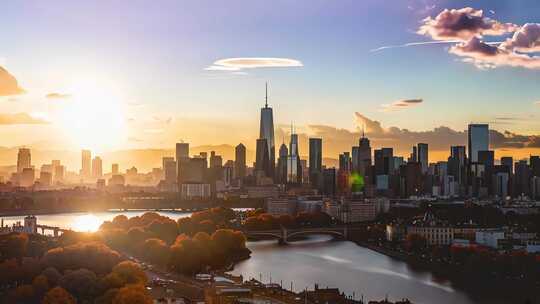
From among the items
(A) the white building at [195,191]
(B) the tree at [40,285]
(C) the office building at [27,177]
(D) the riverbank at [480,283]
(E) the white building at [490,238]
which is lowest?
(D) the riverbank at [480,283]

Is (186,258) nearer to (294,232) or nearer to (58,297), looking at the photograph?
(58,297)

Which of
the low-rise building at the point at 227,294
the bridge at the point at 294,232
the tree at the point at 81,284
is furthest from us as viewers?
the bridge at the point at 294,232

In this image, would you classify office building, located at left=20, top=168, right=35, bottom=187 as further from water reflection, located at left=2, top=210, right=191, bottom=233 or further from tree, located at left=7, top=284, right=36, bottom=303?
tree, located at left=7, top=284, right=36, bottom=303

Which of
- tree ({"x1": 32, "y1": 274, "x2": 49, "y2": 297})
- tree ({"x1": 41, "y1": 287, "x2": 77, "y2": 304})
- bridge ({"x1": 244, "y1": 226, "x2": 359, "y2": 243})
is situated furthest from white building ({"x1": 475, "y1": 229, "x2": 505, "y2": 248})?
tree ({"x1": 41, "y1": 287, "x2": 77, "y2": 304})

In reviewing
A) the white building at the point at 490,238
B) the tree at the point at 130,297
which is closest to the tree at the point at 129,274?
the tree at the point at 130,297

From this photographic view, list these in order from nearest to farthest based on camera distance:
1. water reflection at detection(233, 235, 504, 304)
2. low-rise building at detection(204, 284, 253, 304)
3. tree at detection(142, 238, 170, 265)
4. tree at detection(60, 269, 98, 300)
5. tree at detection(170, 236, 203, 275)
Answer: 1. low-rise building at detection(204, 284, 253, 304)
2. tree at detection(60, 269, 98, 300)
3. water reflection at detection(233, 235, 504, 304)
4. tree at detection(170, 236, 203, 275)
5. tree at detection(142, 238, 170, 265)

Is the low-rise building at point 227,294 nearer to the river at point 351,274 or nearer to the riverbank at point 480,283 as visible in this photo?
the river at point 351,274

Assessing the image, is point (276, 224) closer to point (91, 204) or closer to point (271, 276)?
point (271, 276)
